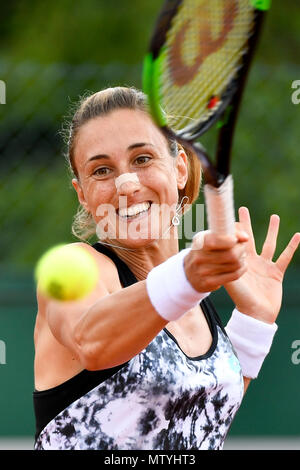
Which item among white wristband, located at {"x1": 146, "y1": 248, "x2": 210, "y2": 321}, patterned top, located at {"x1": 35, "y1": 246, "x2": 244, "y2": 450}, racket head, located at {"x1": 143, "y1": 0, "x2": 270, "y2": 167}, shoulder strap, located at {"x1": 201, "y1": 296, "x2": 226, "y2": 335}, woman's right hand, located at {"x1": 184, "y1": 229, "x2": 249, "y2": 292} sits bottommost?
patterned top, located at {"x1": 35, "y1": 246, "x2": 244, "y2": 450}

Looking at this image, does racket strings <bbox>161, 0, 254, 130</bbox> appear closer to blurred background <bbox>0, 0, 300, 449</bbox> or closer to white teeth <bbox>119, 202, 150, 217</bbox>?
white teeth <bbox>119, 202, 150, 217</bbox>

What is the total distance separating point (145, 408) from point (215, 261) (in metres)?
0.64

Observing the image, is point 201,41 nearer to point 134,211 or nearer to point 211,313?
point 134,211

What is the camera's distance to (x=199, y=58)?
87.9 inches

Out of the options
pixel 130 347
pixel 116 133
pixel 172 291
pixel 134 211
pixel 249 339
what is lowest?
pixel 249 339

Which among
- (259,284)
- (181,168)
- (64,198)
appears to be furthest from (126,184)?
(64,198)

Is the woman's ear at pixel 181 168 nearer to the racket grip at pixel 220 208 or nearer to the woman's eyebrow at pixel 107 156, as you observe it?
the woman's eyebrow at pixel 107 156

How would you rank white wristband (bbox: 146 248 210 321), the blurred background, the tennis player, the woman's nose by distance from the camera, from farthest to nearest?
the blurred background
the woman's nose
the tennis player
white wristband (bbox: 146 248 210 321)

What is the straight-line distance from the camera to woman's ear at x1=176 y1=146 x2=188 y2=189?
2.91 m

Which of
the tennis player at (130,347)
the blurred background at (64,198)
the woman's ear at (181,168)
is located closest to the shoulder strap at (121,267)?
the tennis player at (130,347)

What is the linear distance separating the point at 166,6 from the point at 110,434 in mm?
1127

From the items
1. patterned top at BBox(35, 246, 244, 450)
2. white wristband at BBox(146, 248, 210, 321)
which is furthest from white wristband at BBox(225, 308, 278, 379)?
white wristband at BBox(146, 248, 210, 321)

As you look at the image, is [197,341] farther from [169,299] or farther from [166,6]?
[166,6]

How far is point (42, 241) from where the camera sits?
5.85 m
